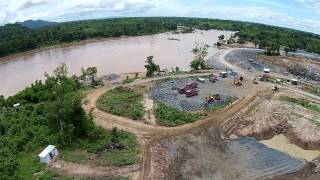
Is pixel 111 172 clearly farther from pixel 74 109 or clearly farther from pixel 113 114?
pixel 113 114

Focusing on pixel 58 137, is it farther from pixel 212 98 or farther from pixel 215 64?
pixel 215 64

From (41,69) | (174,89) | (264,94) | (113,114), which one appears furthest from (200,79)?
(41,69)

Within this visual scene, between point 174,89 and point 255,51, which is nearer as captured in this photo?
point 174,89

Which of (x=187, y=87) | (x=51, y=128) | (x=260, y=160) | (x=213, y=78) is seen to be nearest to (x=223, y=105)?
(x=187, y=87)

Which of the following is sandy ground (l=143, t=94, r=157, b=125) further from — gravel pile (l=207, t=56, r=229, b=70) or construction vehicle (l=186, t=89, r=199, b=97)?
gravel pile (l=207, t=56, r=229, b=70)

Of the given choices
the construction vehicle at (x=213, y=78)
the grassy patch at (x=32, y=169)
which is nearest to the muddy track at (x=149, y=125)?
the grassy patch at (x=32, y=169)

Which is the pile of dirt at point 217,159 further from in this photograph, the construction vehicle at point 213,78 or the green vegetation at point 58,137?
the construction vehicle at point 213,78
